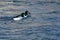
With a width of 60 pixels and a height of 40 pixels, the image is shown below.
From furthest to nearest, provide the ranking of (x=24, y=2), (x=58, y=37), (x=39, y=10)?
(x=24, y=2)
(x=39, y=10)
(x=58, y=37)

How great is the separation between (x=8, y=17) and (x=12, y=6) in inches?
43.9

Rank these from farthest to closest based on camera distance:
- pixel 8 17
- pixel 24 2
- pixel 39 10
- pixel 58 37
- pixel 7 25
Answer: pixel 24 2 → pixel 39 10 → pixel 8 17 → pixel 7 25 → pixel 58 37

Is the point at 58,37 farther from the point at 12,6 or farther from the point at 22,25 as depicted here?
the point at 12,6

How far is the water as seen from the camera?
5722mm

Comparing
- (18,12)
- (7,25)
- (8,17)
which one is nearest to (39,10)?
(18,12)

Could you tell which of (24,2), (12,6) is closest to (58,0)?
(24,2)

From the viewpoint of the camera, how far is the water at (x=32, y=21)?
18.8ft

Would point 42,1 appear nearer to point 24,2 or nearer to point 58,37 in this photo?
point 24,2

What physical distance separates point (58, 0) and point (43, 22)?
244 cm

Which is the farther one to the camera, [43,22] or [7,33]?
[43,22]

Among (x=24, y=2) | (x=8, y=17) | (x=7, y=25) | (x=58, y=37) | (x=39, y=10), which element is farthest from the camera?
(x=24, y=2)

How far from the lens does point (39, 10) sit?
7.59 meters

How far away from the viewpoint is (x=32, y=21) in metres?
6.60

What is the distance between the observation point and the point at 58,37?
5.65 meters
